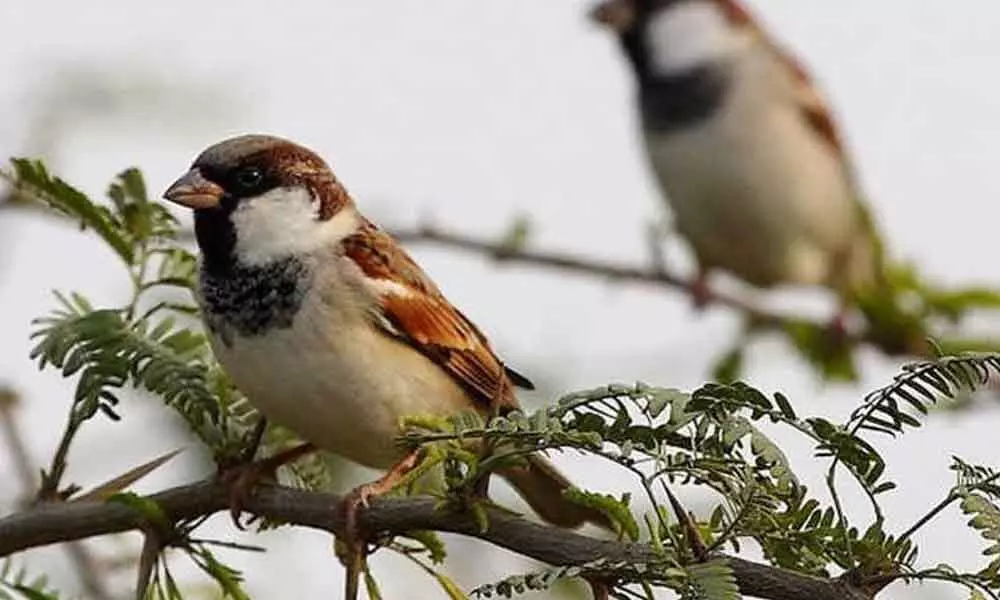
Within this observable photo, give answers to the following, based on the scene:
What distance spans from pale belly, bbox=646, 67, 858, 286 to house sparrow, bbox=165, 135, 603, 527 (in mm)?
2916

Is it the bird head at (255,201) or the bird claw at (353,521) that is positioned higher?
the bird head at (255,201)

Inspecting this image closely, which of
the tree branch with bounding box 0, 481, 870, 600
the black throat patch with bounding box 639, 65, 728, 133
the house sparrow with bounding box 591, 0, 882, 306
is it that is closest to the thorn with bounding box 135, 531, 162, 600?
the tree branch with bounding box 0, 481, 870, 600

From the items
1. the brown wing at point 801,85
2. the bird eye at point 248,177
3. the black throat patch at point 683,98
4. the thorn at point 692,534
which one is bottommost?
the thorn at point 692,534

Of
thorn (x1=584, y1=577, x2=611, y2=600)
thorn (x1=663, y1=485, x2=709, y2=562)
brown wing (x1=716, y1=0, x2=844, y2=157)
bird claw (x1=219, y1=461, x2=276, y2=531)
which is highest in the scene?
brown wing (x1=716, y1=0, x2=844, y2=157)

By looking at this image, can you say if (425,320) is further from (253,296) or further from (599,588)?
(599,588)

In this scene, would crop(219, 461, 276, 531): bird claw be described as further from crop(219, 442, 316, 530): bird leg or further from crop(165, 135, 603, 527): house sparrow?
crop(165, 135, 603, 527): house sparrow

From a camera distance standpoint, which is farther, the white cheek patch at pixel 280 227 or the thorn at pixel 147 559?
the white cheek patch at pixel 280 227

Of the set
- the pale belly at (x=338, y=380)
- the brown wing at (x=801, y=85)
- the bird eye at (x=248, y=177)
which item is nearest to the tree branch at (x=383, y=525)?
the pale belly at (x=338, y=380)

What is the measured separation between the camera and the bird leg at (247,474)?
1902 mm

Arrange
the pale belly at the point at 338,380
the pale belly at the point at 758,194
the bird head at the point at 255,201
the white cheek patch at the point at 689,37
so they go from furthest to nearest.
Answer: the white cheek patch at the point at 689,37
the pale belly at the point at 758,194
the bird head at the point at 255,201
the pale belly at the point at 338,380

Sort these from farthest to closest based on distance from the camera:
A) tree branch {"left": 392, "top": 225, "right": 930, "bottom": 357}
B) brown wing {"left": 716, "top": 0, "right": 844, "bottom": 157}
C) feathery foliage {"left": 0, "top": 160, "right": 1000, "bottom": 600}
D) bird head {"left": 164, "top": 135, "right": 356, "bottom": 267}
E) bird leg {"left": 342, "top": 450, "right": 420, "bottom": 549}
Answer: brown wing {"left": 716, "top": 0, "right": 844, "bottom": 157} < tree branch {"left": 392, "top": 225, "right": 930, "bottom": 357} < bird head {"left": 164, "top": 135, "right": 356, "bottom": 267} < bird leg {"left": 342, "top": 450, "right": 420, "bottom": 549} < feathery foliage {"left": 0, "top": 160, "right": 1000, "bottom": 600}

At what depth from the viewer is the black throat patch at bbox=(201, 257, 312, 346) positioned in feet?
8.35

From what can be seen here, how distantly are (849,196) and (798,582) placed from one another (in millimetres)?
4979

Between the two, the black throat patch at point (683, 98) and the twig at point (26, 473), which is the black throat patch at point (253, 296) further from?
the black throat patch at point (683, 98)
